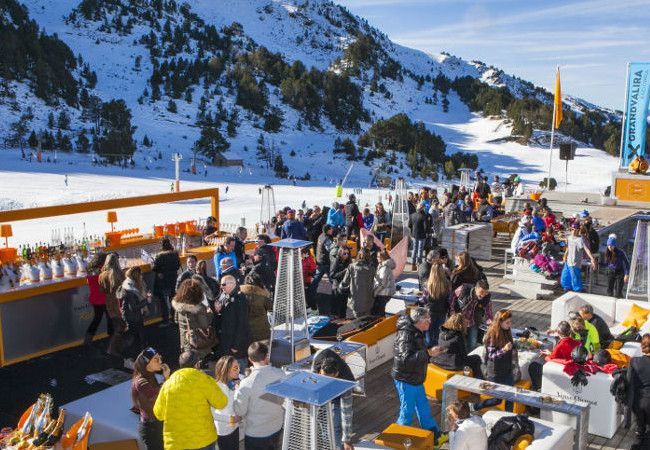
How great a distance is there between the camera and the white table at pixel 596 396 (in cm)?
607

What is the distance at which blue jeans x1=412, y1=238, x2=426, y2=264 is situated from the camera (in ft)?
43.0

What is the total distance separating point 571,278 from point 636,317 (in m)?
2.42

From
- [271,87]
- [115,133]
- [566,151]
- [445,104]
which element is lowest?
[566,151]

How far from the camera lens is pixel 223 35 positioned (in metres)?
99.5

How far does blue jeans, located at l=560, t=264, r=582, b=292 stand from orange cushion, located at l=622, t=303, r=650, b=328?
2.06m

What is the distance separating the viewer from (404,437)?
16.6 feet

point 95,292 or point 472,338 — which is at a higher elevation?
point 95,292

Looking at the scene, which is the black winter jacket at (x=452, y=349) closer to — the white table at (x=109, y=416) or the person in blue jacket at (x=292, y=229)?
the white table at (x=109, y=416)

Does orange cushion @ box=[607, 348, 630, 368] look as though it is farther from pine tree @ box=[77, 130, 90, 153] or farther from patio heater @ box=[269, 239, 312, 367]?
pine tree @ box=[77, 130, 90, 153]

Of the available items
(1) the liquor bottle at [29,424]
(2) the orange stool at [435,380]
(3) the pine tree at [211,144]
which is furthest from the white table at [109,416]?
(3) the pine tree at [211,144]

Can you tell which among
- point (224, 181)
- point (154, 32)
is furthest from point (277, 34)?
point (224, 181)

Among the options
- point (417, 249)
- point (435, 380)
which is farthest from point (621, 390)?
point (417, 249)

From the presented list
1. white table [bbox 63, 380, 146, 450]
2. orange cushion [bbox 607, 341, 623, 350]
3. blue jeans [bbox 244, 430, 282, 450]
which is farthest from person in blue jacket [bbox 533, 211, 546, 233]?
blue jeans [bbox 244, 430, 282, 450]

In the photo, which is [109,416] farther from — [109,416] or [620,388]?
[620,388]
